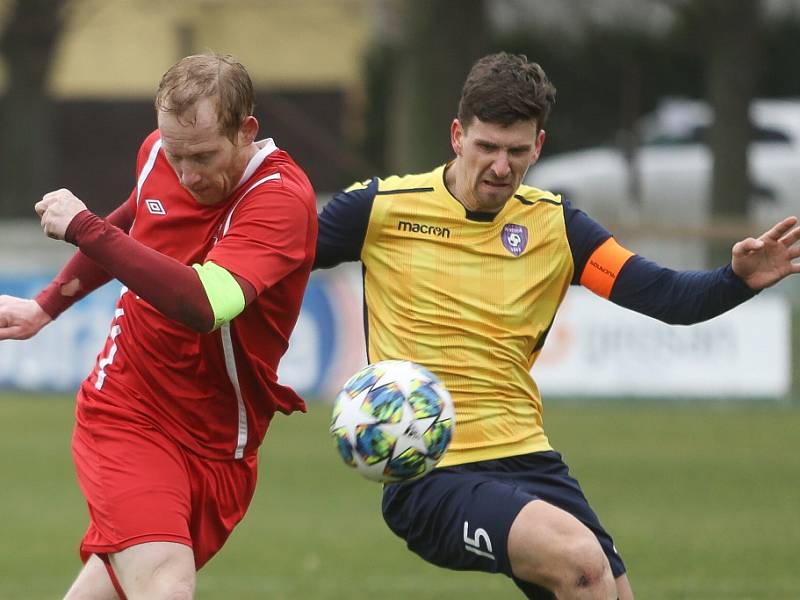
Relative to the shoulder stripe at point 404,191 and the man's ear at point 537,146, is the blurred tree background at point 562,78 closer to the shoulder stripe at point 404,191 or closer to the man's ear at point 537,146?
the shoulder stripe at point 404,191

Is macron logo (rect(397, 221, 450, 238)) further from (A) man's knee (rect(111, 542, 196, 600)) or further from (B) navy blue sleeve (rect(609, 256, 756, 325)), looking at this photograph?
(A) man's knee (rect(111, 542, 196, 600))

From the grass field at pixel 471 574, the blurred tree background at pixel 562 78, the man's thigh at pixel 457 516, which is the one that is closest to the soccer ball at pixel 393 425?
the man's thigh at pixel 457 516

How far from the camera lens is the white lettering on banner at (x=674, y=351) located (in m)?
15.9

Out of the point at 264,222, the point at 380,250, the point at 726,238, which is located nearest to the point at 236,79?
the point at 264,222

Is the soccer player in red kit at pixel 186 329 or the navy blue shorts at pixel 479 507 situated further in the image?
the navy blue shorts at pixel 479 507

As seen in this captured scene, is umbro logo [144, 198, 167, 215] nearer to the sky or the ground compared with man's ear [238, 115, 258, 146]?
nearer to the ground

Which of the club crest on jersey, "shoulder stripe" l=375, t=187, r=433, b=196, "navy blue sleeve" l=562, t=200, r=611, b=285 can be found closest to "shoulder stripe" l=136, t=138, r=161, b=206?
"shoulder stripe" l=375, t=187, r=433, b=196

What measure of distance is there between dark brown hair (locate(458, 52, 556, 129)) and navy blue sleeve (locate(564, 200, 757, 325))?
438 millimetres

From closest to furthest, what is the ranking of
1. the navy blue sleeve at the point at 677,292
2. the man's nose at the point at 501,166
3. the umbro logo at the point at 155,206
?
the umbro logo at the point at 155,206
the man's nose at the point at 501,166
the navy blue sleeve at the point at 677,292

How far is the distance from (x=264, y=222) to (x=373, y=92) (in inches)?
978

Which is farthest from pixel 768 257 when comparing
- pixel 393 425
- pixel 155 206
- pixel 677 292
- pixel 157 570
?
pixel 157 570

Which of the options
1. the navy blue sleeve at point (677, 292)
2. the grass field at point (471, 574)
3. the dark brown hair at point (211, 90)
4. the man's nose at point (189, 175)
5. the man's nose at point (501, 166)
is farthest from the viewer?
the grass field at point (471, 574)

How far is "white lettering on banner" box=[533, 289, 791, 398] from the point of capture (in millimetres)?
15875

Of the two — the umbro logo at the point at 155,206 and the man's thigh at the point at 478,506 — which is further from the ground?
the umbro logo at the point at 155,206
